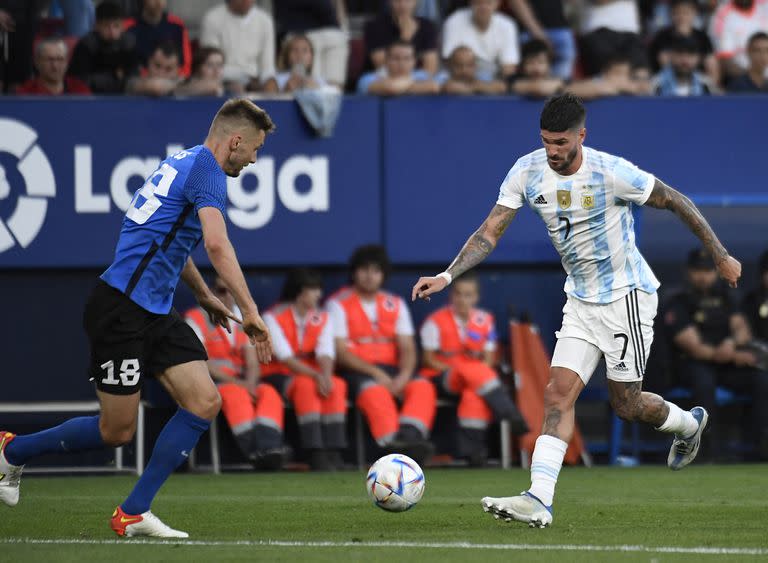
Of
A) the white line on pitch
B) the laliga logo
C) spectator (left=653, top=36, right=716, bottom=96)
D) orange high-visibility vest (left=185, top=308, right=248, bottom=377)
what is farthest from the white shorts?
spectator (left=653, top=36, right=716, bottom=96)

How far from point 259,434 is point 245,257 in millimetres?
1809

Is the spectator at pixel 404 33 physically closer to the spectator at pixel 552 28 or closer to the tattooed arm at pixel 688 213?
the spectator at pixel 552 28

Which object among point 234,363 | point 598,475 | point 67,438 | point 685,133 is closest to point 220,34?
point 234,363

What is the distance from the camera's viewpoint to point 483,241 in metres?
7.89

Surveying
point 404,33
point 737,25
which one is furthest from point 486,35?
point 737,25

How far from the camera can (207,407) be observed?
7.14 metres

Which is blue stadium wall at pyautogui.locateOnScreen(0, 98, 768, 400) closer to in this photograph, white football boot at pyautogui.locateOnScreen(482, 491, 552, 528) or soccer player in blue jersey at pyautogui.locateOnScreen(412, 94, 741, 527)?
soccer player in blue jersey at pyautogui.locateOnScreen(412, 94, 741, 527)

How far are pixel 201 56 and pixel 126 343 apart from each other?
21.1 ft

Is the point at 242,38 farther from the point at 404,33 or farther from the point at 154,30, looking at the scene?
the point at 404,33

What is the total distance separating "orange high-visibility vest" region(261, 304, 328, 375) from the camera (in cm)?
1293

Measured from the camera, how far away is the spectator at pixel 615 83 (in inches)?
532

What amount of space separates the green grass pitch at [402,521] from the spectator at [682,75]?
4.41m

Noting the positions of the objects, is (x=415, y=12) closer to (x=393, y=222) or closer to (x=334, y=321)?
(x=393, y=222)

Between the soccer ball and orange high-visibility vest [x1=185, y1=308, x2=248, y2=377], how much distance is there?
522 centimetres
